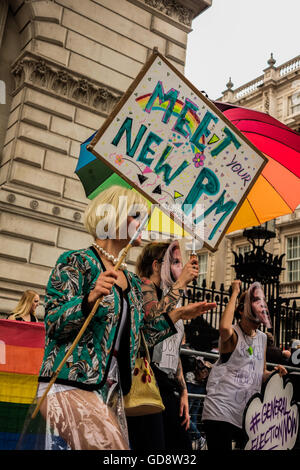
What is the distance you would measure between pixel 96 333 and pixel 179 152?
4.67 feet

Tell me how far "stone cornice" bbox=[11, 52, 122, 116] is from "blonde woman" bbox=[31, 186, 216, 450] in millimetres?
8216

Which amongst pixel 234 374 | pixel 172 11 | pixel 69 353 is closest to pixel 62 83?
pixel 172 11

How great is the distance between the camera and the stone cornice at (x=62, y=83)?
9.91m

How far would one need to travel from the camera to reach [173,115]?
3141 millimetres

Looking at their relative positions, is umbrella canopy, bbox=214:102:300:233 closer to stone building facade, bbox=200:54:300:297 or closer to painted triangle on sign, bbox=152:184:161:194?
painted triangle on sign, bbox=152:184:161:194

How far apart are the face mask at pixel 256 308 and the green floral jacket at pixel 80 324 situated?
2166 millimetres

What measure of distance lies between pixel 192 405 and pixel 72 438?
11.9 feet

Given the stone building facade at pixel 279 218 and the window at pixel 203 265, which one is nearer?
the stone building facade at pixel 279 218

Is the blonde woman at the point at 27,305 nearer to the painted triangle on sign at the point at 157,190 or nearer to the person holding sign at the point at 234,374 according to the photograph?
the person holding sign at the point at 234,374

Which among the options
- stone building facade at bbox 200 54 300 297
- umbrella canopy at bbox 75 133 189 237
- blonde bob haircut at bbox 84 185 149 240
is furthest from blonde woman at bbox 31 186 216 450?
stone building facade at bbox 200 54 300 297

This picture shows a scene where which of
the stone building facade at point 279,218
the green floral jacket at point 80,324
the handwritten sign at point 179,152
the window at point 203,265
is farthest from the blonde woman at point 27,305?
the window at point 203,265

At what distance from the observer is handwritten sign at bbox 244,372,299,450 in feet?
13.1

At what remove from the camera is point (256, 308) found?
442 centimetres

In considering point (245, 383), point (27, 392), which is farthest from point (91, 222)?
point (245, 383)
